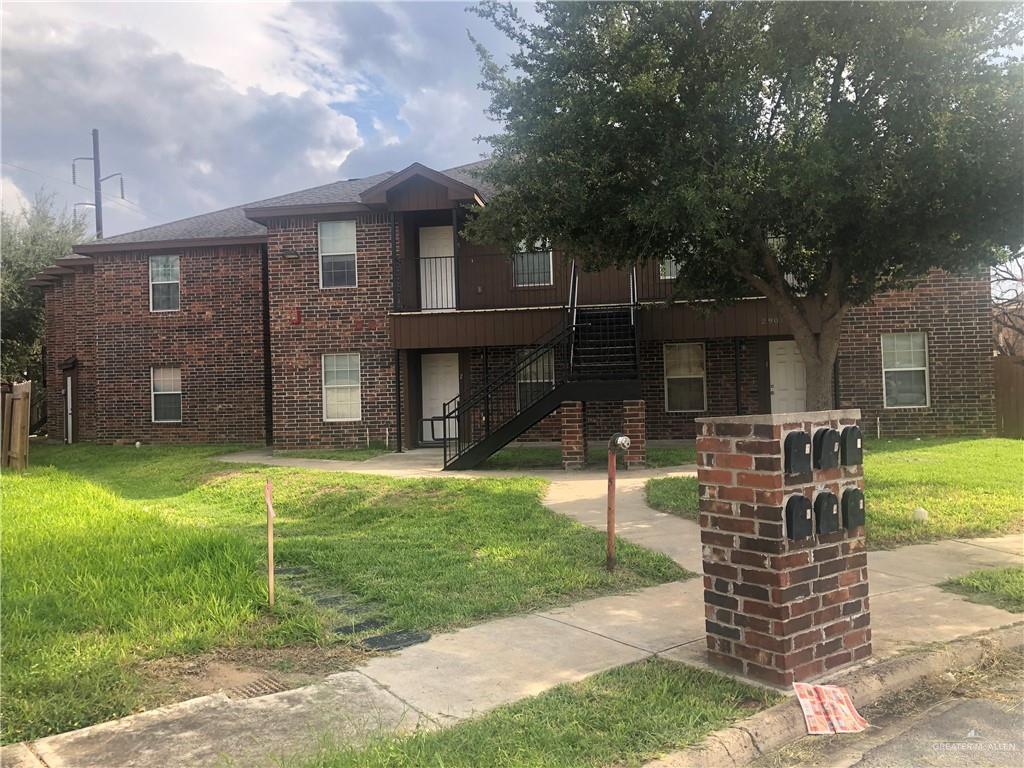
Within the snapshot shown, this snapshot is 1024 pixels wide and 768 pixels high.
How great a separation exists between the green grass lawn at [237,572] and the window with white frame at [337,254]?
731 cm

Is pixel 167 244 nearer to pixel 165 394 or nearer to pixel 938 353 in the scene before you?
pixel 165 394

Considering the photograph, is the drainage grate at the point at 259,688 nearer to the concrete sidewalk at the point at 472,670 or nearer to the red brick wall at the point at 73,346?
the concrete sidewalk at the point at 472,670

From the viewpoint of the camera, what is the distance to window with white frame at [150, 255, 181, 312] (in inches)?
738

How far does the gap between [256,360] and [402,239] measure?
496 cm

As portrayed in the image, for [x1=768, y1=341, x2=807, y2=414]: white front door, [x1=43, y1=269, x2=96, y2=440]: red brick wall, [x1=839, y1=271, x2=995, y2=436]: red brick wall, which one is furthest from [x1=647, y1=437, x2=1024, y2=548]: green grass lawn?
[x1=43, y1=269, x2=96, y2=440]: red brick wall

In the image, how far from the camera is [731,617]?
404 centimetres

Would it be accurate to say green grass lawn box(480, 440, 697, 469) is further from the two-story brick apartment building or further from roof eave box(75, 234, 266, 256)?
roof eave box(75, 234, 266, 256)

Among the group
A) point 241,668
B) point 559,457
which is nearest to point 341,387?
point 559,457

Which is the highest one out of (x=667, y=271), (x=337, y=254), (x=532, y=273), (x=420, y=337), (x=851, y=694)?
(x=337, y=254)

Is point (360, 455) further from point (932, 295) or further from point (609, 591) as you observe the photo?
point (932, 295)

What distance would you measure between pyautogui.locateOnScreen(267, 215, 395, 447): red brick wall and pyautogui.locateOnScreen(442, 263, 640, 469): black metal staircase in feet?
6.23

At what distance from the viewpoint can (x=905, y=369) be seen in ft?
51.8

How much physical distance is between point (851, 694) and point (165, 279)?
18.6m

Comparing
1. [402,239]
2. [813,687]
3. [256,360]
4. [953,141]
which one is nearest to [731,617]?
[813,687]
